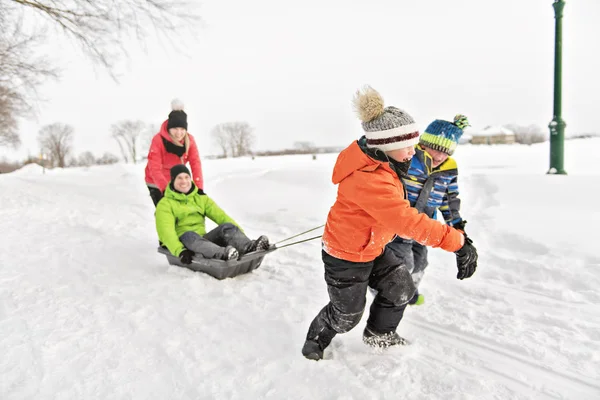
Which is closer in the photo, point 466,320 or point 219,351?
point 219,351

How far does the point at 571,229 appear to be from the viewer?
414 centimetres

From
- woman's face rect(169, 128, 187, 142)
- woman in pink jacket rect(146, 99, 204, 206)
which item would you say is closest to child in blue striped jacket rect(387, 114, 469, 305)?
woman in pink jacket rect(146, 99, 204, 206)

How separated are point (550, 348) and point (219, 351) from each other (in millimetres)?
2003

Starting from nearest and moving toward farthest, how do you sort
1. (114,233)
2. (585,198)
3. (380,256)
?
(380,256) < (585,198) < (114,233)

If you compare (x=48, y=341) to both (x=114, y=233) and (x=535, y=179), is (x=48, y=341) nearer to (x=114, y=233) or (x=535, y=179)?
(x=114, y=233)

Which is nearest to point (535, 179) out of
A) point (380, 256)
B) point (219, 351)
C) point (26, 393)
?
point (380, 256)

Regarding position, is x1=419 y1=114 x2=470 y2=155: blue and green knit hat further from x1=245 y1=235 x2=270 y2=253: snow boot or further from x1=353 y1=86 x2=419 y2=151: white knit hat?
x1=245 y1=235 x2=270 y2=253: snow boot

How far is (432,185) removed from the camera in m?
3.03

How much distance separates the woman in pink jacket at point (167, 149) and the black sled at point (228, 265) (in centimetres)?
102

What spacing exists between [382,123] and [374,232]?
23.3 inches

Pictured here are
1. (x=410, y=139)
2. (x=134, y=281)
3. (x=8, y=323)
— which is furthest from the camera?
(x=134, y=281)

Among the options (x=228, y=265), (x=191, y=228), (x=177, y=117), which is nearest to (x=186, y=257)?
(x=228, y=265)

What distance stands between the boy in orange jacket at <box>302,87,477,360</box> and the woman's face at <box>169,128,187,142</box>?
9.48 feet

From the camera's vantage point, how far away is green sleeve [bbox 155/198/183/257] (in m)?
3.89
